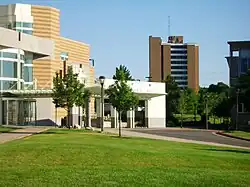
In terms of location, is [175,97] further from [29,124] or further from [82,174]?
[82,174]

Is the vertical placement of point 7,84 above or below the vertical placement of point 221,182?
above

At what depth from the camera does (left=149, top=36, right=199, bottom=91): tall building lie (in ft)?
575

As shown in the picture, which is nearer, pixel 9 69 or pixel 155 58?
pixel 9 69

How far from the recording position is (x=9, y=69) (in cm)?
5203

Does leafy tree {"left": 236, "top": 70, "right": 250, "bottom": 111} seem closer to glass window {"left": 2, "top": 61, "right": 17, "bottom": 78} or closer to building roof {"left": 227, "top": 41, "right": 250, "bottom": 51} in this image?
building roof {"left": 227, "top": 41, "right": 250, "bottom": 51}

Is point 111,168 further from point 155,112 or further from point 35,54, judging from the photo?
point 155,112

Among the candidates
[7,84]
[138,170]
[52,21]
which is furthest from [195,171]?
[52,21]

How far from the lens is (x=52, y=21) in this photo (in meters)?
79.6

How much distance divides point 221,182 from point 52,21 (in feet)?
230

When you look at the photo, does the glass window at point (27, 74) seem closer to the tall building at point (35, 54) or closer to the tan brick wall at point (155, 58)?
the tall building at point (35, 54)

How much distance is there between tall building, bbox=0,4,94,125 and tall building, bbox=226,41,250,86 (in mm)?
26409

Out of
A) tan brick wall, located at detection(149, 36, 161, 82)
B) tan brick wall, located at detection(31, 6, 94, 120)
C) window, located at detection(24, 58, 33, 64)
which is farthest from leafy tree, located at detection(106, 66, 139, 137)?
tan brick wall, located at detection(149, 36, 161, 82)

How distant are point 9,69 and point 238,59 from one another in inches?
2122

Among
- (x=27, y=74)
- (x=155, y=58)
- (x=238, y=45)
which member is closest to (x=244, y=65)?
(x=238, y=45)
